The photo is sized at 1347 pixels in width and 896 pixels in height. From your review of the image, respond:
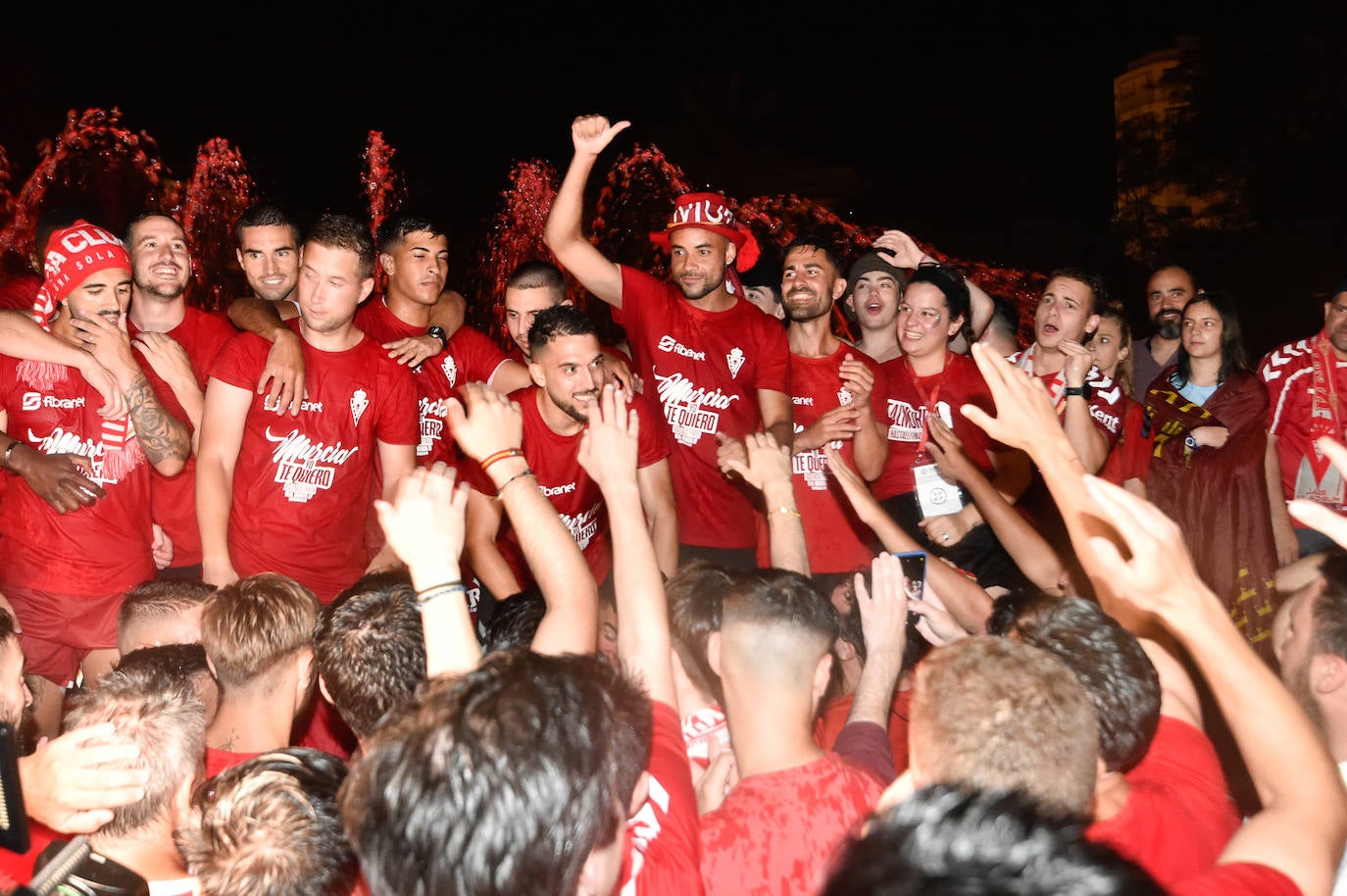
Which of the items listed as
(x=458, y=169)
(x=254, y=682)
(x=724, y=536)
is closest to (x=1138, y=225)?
(x=458, y=169)

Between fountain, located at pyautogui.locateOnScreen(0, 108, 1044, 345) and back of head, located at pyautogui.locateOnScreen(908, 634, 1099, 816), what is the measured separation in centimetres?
1536

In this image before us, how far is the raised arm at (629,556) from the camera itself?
236 cm

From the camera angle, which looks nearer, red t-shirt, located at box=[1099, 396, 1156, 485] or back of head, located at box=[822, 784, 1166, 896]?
back of head, located at box=[822, 784, 1166, 896]

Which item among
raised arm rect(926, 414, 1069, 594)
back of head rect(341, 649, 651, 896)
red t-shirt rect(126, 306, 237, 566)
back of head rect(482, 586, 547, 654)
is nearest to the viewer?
back of head rect(341, 649, 651, 896)

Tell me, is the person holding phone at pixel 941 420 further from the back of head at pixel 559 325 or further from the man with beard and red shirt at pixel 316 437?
the man with beard and red shirt at pixel 316 437

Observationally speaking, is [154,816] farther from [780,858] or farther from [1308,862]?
[1308,862]

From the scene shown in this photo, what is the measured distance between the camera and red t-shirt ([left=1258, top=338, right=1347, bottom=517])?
6109 mm

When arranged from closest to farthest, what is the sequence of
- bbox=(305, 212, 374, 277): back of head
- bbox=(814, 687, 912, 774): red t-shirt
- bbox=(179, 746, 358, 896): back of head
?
bbox=(179, 746, 358, 896): back of head < bbox=(814, 687, 912, 774): red t-shirt < bbox=(305, 212, 374, 277): back of head

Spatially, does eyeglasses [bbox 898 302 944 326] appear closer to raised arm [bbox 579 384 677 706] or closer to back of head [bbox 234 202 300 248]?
back of head [bbox 234 202 300 248]

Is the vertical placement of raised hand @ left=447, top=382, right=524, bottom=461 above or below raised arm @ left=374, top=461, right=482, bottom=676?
above

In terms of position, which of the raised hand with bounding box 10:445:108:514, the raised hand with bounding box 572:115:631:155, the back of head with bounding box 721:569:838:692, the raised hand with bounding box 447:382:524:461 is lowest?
the back of head with bounding box 721:569:838:692

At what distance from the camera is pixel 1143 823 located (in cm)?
206

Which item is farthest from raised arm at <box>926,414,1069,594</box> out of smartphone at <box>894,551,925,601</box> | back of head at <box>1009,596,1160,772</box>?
back of head at <box>1009,596,1160,772</box>

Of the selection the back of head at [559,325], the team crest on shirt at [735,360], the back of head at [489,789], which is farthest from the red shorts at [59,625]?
the back of head at [489,789]
